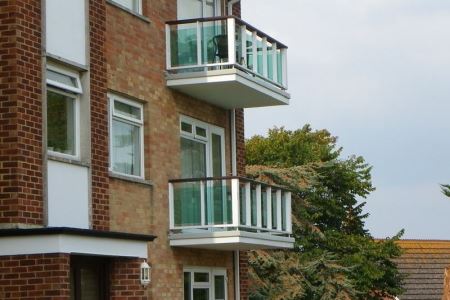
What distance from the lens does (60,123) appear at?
67.6 feet

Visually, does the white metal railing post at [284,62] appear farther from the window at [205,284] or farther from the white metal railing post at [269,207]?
the window at [205,284]

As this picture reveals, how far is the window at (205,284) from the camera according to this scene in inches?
1032

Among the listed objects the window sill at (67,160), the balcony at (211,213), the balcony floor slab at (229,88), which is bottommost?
the balcony at (211,213)

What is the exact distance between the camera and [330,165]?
41.8m

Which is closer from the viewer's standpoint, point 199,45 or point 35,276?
point 35,276

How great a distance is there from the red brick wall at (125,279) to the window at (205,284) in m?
4.57

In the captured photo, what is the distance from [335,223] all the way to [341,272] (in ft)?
20.6

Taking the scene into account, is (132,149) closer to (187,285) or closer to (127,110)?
(127,110)

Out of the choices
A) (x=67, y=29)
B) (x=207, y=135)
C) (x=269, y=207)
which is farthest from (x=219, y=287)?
(x=67, y=29)

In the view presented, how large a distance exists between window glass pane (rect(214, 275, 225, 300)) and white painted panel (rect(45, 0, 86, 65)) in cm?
793

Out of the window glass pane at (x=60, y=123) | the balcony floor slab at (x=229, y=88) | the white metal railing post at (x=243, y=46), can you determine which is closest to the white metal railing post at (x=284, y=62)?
the balcony floor slab at (x=229, y=88)

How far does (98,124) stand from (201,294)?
652 cm

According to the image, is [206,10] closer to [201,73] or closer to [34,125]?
[201,73]

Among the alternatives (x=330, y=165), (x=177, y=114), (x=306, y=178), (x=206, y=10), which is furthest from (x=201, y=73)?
(x=330, y=165)
